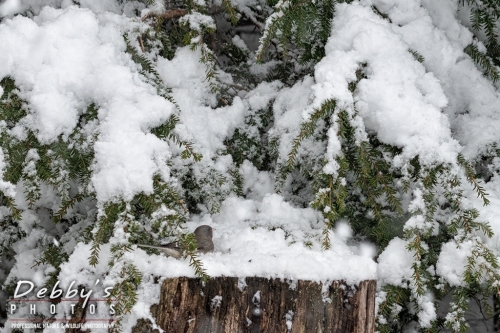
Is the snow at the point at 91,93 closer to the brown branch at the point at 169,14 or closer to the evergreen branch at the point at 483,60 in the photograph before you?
the brown branch at the point at 169,14

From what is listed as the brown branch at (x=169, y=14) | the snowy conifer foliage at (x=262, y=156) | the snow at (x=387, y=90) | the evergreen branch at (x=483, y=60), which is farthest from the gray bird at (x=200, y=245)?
the evergreen branch at (x=483, y=60)

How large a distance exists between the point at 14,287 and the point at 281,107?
182 centimetres

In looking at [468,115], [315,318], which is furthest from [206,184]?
[468,115]

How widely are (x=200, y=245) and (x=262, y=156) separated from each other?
2.77ft

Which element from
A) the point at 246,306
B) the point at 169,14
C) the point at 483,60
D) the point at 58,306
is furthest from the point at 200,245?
the point at 483,60

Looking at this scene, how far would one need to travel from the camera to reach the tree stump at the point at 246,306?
6.14 feet

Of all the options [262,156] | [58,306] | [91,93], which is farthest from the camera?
[262,156]

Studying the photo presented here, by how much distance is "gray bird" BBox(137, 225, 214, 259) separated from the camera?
1976 millimetres

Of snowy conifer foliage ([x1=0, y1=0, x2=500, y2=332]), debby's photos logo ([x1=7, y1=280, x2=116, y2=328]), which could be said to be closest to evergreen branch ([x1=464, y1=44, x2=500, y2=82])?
snowy conifer foliage ([x1=0, y1=0, x2=500, y2=332])

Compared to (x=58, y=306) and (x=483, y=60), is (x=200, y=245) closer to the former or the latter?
(x=58, y=306)

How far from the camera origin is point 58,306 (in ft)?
6.70

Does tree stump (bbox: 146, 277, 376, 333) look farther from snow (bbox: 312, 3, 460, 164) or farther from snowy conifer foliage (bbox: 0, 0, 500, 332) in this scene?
snow (bbox: 312, 3, 460, 164)

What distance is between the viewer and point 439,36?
2.75m

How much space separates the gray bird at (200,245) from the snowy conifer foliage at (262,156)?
0.05m
